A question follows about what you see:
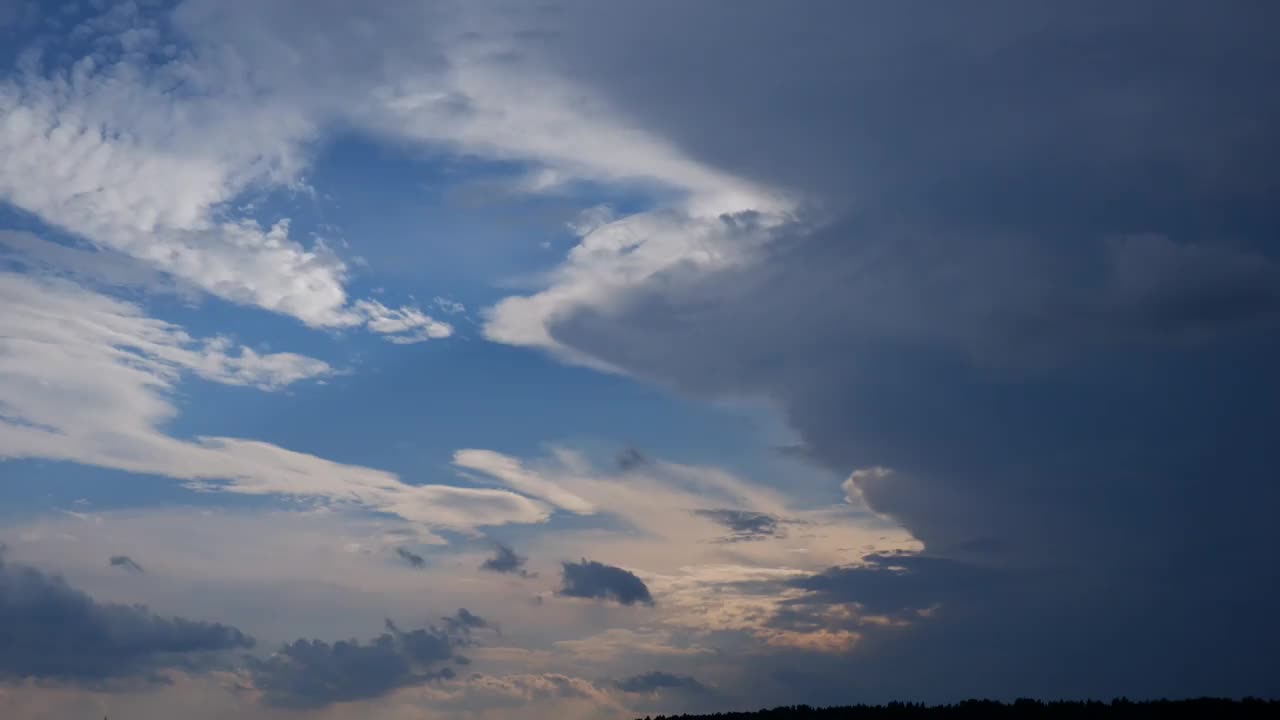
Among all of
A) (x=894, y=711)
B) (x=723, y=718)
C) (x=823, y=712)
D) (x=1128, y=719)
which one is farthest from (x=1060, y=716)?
(x=723, y=718)

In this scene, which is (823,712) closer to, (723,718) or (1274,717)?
(723,718)

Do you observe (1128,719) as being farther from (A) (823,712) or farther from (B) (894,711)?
(A) (823,712)

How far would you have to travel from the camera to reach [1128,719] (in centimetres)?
7156

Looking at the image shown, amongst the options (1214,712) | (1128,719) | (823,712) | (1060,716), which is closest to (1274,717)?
(1214,712)

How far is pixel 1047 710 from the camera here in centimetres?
7731

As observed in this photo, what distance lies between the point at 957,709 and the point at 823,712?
1396 centimetres

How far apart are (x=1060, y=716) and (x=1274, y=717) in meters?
13.9

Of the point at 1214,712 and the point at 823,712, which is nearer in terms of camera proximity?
the point at 1214,712

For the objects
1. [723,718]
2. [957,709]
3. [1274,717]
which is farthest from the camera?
[723,718]

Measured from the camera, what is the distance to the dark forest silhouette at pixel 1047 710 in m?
68.5

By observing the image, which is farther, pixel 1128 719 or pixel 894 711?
pixel 894 711

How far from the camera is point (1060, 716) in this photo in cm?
7519

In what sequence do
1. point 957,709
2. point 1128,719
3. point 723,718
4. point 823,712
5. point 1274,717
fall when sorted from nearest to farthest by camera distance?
point 1274,717
point 1128,719
point 957,709
point 823,712
point 723,718

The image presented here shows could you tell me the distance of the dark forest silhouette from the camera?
68.5 metres
